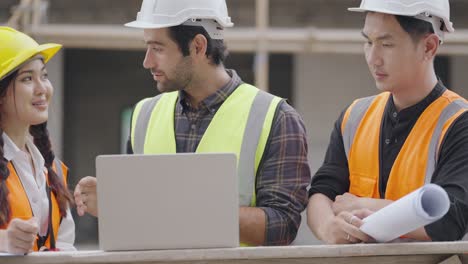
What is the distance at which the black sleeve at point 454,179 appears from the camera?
126 inches

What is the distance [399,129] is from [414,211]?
0.76 m

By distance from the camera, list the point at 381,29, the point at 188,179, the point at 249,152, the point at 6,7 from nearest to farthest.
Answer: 1. the point at 188,179
2. the point at 381,29
3. the point at 249,152
4. the point at 6,7

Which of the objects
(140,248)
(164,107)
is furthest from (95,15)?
(140,248)

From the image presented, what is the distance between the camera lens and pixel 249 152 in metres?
3.73

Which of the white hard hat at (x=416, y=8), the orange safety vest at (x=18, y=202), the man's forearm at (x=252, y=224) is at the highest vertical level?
the white hard hat at (x=416, y=8)

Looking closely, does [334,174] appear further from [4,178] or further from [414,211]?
[4,178]

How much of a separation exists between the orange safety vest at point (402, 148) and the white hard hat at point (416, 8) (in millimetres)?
240

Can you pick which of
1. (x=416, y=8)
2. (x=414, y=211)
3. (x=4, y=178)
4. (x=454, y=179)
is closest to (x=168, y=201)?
(x=414, y=211)

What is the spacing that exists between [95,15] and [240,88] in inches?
371

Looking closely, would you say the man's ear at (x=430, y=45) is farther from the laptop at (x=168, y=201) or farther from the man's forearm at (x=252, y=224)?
the laptop at (x=168, y=201)

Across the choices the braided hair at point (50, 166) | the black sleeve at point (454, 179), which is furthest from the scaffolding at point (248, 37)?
the black sleeve at point (454, 179)

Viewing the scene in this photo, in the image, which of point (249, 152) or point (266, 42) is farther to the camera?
point (266, 42)

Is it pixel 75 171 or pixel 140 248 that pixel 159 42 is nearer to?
pixel 140 248

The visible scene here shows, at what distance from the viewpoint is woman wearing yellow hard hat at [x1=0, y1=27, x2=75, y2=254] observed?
3562 millimetres
